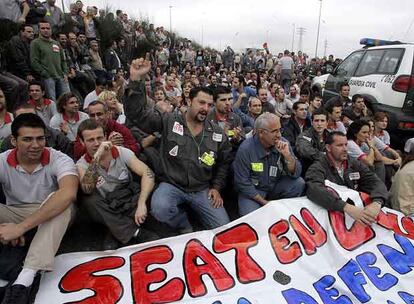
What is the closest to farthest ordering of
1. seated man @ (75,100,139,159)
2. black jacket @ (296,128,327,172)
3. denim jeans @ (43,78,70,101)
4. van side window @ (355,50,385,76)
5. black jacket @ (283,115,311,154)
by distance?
seated man @ (75,100,139,159) < black jacket @ (296,128,327,172) < black jacket @ (283,115,311,154) < denim jeans @ (43,78,70,101) < van side window @ (355,50,385,76)

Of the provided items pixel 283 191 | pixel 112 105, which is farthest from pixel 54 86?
pixel 283 191

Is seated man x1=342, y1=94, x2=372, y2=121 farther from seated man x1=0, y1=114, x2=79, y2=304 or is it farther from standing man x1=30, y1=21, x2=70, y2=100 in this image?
standing man x1=30, y1=21, x2=70, y2=100

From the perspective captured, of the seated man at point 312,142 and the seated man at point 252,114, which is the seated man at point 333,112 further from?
the seated man at point 252,114

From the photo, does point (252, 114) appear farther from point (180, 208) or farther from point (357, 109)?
point (180, 208)

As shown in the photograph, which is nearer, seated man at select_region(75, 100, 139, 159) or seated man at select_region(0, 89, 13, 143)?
seated man at select_region(0, 89, 13, 143)

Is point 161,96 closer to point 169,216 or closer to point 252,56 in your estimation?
point 169,216

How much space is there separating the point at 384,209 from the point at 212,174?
1870 millimetres

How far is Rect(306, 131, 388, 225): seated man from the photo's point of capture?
350 centimetres

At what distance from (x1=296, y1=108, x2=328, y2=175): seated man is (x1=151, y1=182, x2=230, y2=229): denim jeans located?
4.89ft

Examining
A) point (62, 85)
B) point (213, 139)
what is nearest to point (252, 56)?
point (62, 85)

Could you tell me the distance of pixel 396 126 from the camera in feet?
21.3

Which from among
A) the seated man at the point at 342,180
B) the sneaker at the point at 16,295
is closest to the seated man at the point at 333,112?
the seated man at the point at 342,180

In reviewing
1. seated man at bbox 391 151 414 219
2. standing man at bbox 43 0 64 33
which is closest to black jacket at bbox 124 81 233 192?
seated man at bbox 391 151 414 219

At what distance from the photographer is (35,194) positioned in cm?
323
